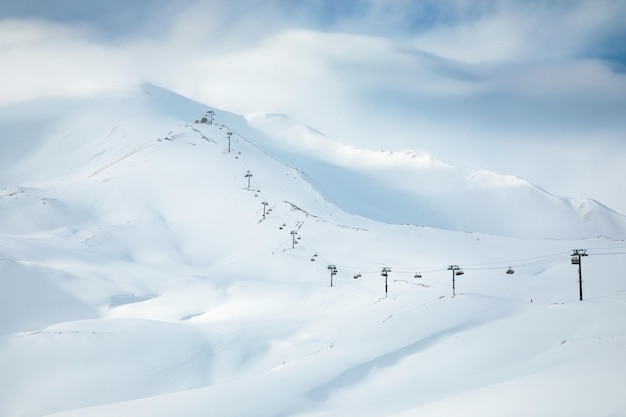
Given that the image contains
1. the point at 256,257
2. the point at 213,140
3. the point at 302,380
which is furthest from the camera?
the point at 213,140

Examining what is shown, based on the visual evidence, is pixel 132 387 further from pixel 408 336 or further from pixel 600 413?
pixel 600 413

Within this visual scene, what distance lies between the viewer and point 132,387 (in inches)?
1679

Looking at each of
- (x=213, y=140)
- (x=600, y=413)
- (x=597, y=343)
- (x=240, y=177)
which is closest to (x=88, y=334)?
(x=597, y=343)

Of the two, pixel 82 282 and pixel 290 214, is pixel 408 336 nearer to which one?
pixel 82 282

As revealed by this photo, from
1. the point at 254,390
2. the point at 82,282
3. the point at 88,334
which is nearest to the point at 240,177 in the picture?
the point at 82,282

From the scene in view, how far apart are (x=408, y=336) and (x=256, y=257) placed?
152 feet

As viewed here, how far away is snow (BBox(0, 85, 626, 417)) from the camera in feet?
106

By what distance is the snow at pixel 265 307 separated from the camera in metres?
32.2

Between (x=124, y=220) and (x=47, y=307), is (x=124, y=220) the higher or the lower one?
the higher one

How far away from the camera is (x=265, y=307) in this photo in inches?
2539

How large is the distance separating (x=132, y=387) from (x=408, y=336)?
64.1 ft

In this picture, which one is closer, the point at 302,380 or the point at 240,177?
the point at 302,380

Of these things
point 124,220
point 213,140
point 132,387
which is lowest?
point 132,387

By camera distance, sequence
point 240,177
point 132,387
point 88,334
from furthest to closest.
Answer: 1. point 240,177
2. point 88,334
3. point 132,387
